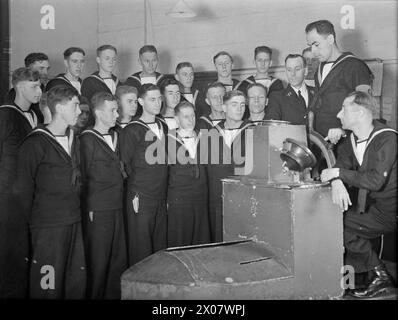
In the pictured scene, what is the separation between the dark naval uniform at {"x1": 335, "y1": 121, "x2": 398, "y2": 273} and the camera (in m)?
2.78

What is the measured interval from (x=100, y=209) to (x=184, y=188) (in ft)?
2.40

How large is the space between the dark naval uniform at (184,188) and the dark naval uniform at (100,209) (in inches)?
18.7

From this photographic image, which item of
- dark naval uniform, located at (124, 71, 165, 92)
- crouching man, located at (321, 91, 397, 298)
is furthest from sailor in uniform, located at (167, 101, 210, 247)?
crouching man, located at (321, 91, 397, 298)

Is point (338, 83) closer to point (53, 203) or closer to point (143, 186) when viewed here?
point (143, 186)

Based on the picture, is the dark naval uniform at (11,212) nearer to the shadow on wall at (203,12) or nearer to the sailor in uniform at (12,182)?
the sailor in uniform at (12,182)

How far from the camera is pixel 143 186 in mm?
3824

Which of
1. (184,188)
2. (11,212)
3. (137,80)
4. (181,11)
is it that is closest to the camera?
(11,212)

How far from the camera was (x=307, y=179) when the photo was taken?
9.12ft

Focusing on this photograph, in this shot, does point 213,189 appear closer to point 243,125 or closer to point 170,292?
point 243,125

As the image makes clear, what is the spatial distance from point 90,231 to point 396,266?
6.94ft

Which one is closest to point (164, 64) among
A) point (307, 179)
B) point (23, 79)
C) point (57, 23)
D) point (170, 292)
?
point (57, 23)

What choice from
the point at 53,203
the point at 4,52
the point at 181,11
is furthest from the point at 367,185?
the point at 4,52

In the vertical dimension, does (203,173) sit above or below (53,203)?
above

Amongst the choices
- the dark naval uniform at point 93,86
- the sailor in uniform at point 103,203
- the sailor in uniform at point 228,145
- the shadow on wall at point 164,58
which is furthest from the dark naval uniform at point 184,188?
the shadow on wall at point 164,58
